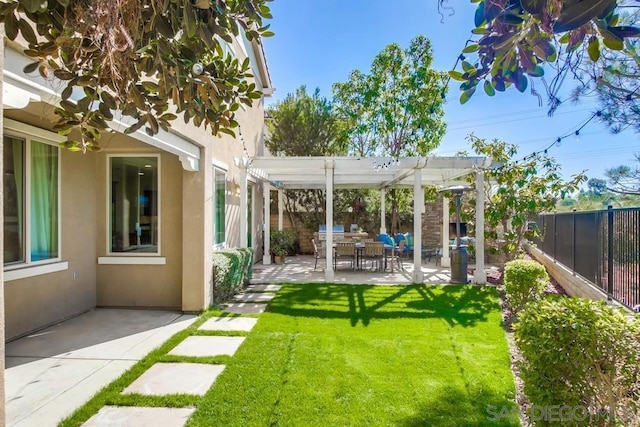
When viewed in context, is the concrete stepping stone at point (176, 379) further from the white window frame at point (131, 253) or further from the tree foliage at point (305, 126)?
the tree foliage at point (305, 126)

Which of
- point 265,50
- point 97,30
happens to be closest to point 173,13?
point 97,30

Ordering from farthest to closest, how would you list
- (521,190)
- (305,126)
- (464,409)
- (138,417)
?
1. (305,126)
2. (521,190)
3. (464,409)
4. (138,417)

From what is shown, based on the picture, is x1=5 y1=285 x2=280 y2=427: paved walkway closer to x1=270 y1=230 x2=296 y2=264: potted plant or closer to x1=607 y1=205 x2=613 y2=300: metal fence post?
x1=607 y1=205 x2=613 y2=300: metal fence post

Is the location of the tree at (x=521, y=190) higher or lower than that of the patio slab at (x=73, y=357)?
higher

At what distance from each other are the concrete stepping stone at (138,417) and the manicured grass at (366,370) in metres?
0.16

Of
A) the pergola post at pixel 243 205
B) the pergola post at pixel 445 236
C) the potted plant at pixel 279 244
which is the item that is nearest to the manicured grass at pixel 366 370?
the pergola post at pixel 243 205

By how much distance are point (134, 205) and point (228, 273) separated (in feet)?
7.86

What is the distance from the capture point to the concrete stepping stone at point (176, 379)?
3818 millimetres

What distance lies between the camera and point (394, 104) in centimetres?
1455

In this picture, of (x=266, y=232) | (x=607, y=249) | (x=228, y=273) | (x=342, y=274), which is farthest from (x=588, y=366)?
(x=266, y=232)

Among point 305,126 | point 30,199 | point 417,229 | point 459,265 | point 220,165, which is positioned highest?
point 305,126

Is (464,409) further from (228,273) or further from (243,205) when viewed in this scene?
(243,205)

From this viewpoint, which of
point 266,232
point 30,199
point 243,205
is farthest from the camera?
point 266,232

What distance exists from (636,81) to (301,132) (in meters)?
13.5
